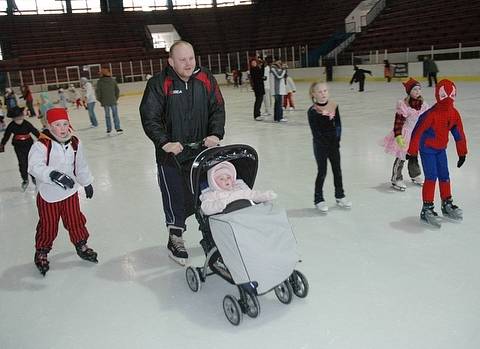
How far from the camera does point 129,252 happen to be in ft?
10.4

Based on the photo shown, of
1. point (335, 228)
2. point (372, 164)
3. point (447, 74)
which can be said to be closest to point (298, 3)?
point (447, 74)

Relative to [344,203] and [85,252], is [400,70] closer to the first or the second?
[344,203]

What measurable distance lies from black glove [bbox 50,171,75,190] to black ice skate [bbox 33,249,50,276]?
0.55 meters

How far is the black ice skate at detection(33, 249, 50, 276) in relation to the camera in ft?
9.49

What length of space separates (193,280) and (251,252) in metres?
0.60

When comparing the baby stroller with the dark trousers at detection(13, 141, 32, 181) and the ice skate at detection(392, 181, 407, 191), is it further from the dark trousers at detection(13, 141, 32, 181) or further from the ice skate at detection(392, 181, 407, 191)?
the dark trousers at detection(13, 141, 32, 181)

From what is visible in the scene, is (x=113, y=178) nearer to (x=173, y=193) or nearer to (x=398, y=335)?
(x=173, y=193)

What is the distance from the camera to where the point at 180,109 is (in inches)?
106

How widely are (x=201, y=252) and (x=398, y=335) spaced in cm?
145

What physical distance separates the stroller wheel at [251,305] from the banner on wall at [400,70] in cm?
1675

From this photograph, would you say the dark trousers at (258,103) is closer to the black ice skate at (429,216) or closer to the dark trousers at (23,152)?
the dark trousers at (23,152)

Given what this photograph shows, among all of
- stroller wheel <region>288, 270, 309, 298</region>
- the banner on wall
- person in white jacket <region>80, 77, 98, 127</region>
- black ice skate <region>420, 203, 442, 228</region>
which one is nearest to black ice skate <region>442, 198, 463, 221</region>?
black ice skate <region>420, 203, 442, 228</region>

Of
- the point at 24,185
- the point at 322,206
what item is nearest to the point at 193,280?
the point at 322,206

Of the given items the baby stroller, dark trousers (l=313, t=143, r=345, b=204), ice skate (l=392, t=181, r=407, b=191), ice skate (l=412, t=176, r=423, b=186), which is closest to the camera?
the baby stroller
